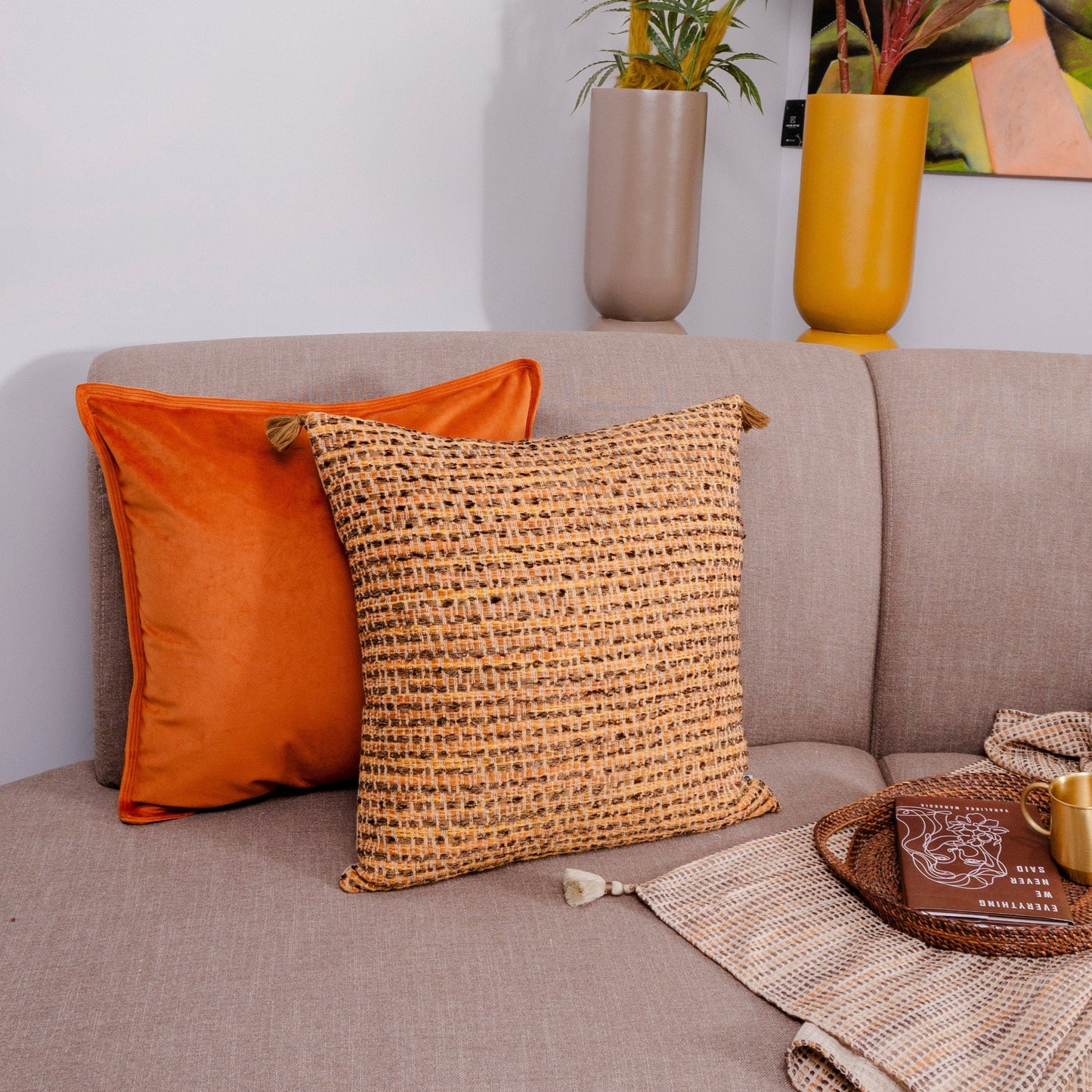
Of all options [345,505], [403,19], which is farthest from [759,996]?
[403,19]

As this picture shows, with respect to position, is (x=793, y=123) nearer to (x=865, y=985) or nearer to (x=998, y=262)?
(x=998, y=262)

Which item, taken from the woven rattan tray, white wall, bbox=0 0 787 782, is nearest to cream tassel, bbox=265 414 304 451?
white wall, bbox=0 0 787 782

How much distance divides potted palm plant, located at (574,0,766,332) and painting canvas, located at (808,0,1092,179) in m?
0.55

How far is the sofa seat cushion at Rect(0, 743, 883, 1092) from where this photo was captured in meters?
0.82

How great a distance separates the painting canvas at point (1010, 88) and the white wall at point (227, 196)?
0.72m

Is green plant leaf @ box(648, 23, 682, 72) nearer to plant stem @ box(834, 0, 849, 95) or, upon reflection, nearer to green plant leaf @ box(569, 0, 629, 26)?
green plant leaf @ box(569, 0, 629, 26)

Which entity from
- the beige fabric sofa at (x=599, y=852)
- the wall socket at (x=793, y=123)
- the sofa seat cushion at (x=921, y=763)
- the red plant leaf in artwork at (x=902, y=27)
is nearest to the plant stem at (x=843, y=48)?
the red plant leaf in artwork at (x=902, y=27)

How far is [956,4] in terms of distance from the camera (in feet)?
6.30

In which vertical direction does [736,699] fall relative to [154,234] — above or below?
below

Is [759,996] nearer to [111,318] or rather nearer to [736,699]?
[736,699]

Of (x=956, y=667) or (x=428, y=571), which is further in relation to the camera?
(x=956, y=667)

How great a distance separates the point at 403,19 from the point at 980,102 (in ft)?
4.02

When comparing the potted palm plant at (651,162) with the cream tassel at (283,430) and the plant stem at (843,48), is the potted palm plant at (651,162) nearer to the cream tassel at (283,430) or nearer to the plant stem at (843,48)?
the plant stem at (843,48)

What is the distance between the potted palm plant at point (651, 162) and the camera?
6.11ft
